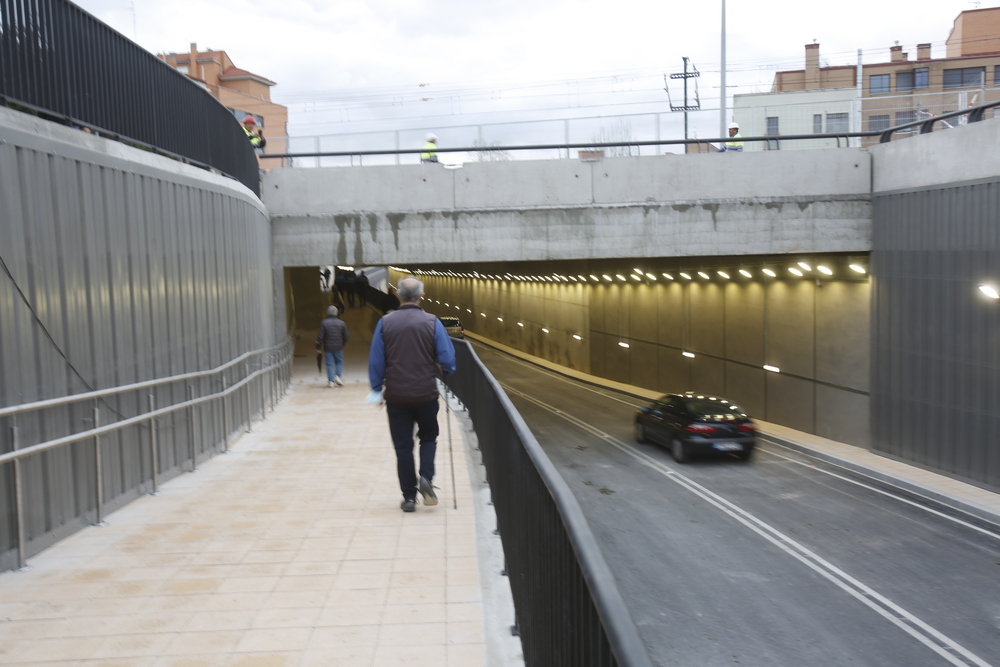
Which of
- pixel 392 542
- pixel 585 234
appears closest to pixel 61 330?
pixel 392 542

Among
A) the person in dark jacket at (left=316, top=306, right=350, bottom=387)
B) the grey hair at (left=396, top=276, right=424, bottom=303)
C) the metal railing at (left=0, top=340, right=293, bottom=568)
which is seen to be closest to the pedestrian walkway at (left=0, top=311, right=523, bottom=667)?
the metal railing at (left=0, top=340, right=293, bottom=568)

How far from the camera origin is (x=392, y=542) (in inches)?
235

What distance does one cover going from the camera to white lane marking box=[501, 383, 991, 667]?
25.3 ft

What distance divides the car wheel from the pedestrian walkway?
9.70 meters

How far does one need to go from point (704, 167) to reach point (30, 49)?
17.0 m

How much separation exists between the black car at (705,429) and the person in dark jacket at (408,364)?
1118 cm

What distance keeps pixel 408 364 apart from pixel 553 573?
3.58 metres

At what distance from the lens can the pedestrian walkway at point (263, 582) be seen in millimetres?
4109

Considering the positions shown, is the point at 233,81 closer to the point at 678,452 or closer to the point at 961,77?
the point at 961,77

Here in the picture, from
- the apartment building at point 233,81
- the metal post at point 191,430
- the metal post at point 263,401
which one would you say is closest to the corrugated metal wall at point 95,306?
the metal post at point 191,430

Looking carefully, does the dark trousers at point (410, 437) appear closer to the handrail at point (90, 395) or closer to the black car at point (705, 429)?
the handrail at point (90, 395)

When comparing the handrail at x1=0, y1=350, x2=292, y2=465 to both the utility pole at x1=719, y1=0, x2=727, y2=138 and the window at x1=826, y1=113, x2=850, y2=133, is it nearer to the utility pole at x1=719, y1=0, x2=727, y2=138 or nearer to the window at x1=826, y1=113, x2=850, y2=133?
the window at x1=826, y1=113, x2=850, y2=133

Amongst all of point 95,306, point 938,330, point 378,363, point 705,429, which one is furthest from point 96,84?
point 938,330

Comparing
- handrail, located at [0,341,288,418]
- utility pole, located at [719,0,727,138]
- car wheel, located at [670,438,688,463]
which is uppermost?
utility pole, located at [719,0,727,138]
